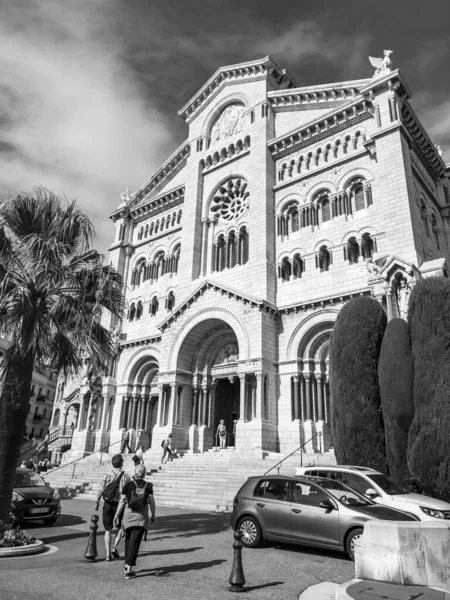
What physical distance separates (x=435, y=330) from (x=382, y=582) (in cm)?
887

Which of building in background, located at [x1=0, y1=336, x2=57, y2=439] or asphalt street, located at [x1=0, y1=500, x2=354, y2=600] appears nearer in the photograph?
asphalt street, located at [x1=0, y1=500, x2=354, y2=600]

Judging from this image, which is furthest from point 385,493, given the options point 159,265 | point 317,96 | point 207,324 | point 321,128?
point 159,265

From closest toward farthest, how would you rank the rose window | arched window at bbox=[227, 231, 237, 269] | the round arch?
the round arch < arched window at bbox=[227, 231, 237, 269] < the rose window

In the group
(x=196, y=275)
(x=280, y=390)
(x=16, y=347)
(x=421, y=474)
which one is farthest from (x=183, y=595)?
(x=196, y=275)

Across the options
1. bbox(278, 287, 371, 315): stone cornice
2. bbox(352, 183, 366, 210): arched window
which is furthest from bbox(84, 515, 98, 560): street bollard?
bbox(352, 183, 366, 210): arched window

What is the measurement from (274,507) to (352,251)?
15382 mm

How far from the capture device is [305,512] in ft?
28.4

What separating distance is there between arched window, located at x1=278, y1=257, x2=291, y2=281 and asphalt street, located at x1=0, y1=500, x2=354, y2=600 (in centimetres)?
1507

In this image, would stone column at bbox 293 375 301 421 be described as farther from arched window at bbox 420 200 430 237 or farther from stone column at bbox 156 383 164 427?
arched window at bbox 420 200 430 237

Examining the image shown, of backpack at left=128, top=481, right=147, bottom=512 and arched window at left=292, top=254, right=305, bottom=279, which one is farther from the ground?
arched window at left=292, top=254, right=305, bottom=279

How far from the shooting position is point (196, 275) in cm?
2722

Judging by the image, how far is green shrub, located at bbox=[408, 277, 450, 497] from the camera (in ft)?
37.7

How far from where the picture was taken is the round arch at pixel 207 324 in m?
22.3

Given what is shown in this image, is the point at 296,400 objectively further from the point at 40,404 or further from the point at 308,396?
the point at 40,404
